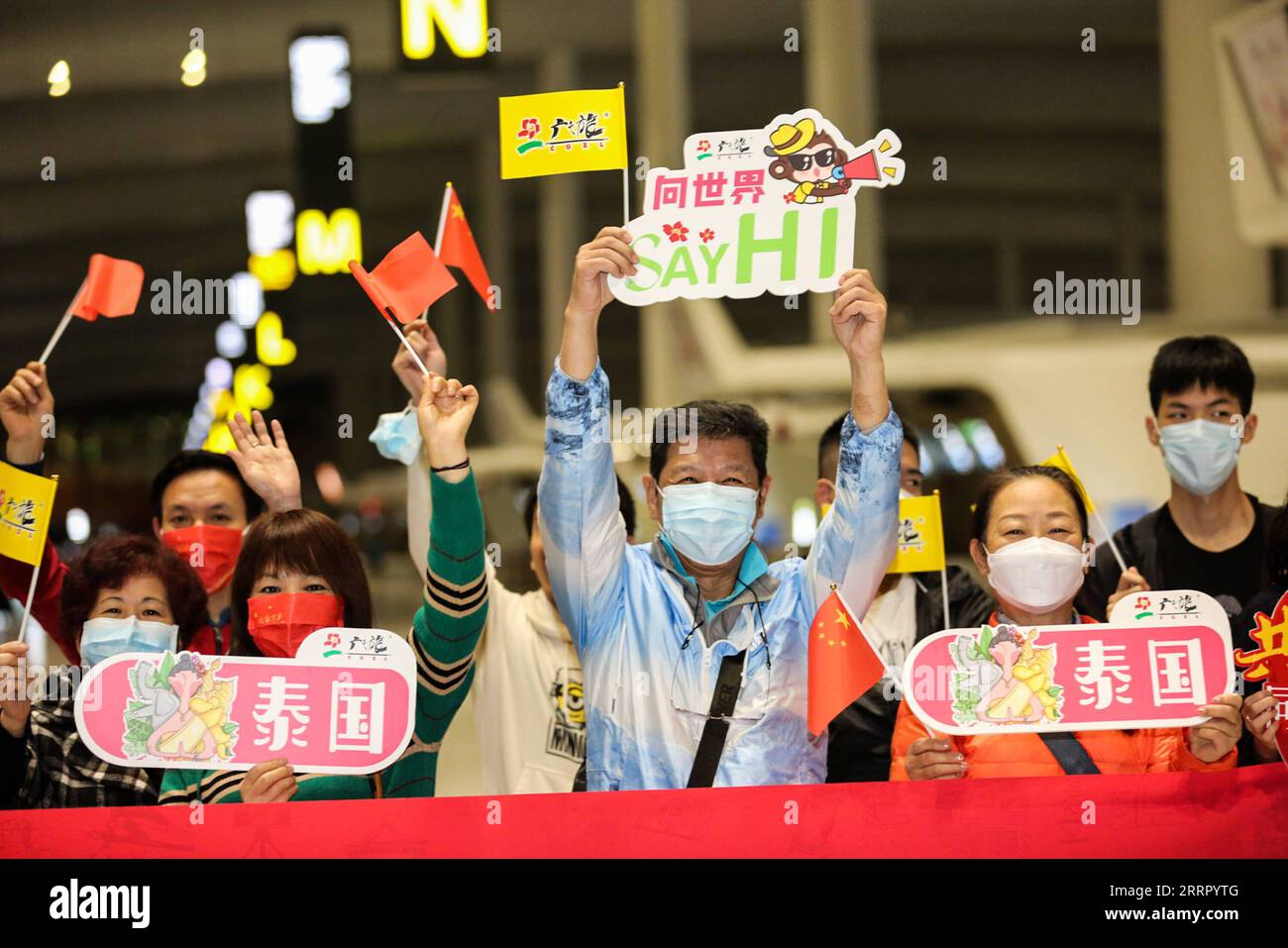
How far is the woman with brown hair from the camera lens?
3.10 meters

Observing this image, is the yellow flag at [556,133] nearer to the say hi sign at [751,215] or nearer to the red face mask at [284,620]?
the say hi sign at [751,215]

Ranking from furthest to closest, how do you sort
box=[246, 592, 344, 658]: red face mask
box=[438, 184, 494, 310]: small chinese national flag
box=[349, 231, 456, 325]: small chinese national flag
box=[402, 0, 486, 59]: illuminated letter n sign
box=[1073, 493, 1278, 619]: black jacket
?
box=[402, 0, 486, 59]: illuminated letter n sign, box=[1073, 493, 1278, 619]: black jacket, box=[438, 184, 494, 310]: small chinese national flag, box=[349, 231, 456, 325]: small chinese national flag, box=[246, 592, 344, 658]: red face mask

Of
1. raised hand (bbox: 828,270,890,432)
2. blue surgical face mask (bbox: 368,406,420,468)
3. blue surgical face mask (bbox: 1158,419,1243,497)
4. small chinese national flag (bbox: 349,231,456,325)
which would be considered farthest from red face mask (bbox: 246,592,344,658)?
blue surgical face mask (bbox: 1158,419,1243,497)

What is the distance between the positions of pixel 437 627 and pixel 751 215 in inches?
42.8

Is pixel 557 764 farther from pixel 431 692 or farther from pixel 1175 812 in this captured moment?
pixel 1175 812

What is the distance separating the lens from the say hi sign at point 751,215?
3.16 m

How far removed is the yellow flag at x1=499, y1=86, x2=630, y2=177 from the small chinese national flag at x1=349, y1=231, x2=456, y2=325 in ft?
1.03

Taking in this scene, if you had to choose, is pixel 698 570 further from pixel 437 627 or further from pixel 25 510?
pixel 25 510

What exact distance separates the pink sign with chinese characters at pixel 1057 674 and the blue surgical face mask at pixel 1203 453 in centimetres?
73

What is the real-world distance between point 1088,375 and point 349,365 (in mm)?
23708

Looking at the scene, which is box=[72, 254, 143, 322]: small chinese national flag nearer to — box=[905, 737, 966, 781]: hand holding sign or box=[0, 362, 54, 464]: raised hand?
box=[0, 362, 54, 464]: raised hand

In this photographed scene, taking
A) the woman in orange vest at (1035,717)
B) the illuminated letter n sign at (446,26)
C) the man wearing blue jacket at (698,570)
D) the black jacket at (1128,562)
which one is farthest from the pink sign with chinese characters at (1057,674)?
the illuminated letter n sign at (446,26)

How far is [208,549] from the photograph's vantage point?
3617 mm
